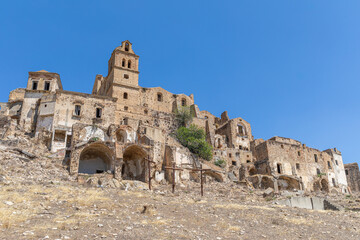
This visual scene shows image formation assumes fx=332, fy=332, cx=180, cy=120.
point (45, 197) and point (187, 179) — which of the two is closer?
point (45, 197)

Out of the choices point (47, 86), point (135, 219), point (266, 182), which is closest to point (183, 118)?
point (266, 182)

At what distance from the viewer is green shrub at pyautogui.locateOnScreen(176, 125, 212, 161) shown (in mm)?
43344

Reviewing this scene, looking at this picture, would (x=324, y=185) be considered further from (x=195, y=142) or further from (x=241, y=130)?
(x=195, y=142)

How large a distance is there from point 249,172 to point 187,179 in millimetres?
15446

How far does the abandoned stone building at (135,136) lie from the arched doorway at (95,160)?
0.10 metres

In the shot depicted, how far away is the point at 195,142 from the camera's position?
43.5 meters

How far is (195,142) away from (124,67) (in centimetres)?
1730

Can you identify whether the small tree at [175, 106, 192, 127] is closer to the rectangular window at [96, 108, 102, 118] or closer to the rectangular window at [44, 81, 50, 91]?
the rectangular window at [96, 108, 102, 118]

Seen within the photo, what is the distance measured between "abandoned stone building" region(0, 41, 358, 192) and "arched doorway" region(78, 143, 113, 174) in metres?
0.10

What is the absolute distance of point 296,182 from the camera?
152 feet

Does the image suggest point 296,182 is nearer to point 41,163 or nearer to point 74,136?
point 74,136

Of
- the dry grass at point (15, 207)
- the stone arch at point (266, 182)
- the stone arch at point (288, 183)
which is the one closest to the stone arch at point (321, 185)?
the stone arch at point (288, 183)

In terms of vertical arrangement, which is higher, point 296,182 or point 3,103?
point 3,103

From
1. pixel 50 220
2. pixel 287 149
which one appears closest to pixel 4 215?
pixel 50 220
